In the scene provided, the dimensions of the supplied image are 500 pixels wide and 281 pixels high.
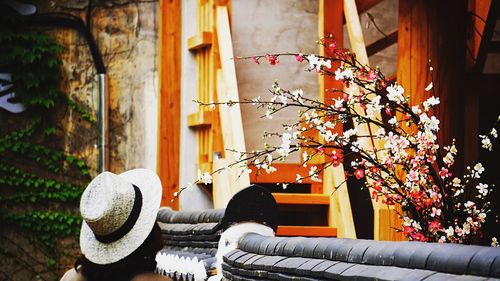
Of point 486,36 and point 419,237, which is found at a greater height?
point 486,36

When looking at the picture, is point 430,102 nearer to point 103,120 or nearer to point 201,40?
point 201,40

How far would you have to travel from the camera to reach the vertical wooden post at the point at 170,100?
34.9 feet

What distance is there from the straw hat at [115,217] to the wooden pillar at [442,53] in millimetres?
2163

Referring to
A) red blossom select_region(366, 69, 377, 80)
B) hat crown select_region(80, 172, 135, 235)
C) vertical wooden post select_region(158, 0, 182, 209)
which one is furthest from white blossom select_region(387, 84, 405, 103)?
vertical wooden post select_region(158, 0, 182, 209)

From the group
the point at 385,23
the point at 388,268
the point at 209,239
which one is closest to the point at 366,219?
the point at 385,23

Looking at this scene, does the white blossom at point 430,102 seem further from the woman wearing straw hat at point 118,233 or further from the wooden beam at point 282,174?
the wooden beam at point 282,174

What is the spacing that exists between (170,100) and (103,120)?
3092 millimetres

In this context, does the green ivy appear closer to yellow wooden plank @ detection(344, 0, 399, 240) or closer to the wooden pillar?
yellow wooden plank @ detection(344, 0, 399, 240)

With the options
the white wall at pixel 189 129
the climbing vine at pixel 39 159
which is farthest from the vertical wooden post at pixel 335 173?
the climbing vine at pixel 39 159

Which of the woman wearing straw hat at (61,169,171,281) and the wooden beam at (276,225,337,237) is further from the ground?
the woman wearing straw hat at (61,169,171,281)

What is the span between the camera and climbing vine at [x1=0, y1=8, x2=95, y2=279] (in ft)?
45.5

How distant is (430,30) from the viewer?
6.16 meters

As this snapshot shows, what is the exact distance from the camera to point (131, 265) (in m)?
4.25

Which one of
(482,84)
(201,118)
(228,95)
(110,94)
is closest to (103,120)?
(110,94)
